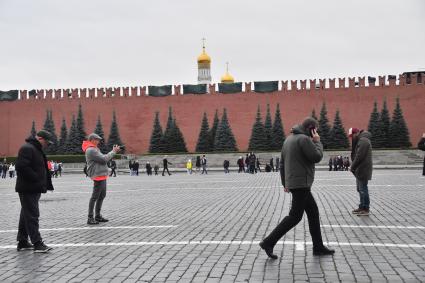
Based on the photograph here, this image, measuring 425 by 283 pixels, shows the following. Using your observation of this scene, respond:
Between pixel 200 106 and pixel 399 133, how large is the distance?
55.2 feet

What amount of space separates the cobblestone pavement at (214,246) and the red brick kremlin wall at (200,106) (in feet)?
128

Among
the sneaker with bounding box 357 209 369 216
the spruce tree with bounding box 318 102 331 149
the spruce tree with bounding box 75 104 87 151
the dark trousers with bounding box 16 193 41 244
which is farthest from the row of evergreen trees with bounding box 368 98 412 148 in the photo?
the dark trousers with bounding box 16 193 41 244

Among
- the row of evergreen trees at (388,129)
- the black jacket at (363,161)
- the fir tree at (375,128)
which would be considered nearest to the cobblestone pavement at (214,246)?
the black jacket at (363,161)

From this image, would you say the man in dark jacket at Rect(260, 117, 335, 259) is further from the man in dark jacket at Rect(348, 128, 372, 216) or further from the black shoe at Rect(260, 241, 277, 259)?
the man in dark jacket at Rect(348, 128, 372, 216)

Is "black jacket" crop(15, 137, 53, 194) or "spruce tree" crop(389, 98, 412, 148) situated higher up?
"black jacket" crop(15, 137, 53, 194)

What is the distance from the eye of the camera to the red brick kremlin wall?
156 ft

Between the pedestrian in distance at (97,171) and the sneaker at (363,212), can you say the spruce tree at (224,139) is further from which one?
the pedestrian in distance at (97,171)

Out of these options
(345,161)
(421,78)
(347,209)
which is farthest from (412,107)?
(347,209)

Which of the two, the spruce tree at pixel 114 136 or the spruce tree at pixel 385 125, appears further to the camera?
the spruce tree at pixel 114 136

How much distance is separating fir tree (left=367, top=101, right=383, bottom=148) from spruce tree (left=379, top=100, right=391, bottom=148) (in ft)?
0.71

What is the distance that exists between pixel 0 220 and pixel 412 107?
42.7m

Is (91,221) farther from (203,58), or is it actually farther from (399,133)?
(203,58)

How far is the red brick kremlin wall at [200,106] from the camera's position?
47.6 meters

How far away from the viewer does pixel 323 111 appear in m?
47.5
